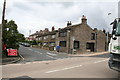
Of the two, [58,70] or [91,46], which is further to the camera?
[91,46]

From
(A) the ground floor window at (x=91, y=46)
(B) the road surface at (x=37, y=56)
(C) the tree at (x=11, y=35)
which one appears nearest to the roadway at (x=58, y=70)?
(B) the road surface at (x=37, y=56)

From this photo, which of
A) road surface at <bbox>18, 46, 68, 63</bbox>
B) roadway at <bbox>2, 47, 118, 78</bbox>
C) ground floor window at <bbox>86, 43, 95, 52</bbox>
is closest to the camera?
roadway at <bbox>2, 47, 118, 78</bbox>

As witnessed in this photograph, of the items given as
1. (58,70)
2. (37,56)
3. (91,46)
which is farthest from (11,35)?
(91,46)

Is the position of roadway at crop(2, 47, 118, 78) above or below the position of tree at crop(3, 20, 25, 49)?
below

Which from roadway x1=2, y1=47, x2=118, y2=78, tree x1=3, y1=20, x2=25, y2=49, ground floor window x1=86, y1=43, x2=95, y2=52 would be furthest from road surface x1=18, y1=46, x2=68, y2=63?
ground floor window x1=86, y1=43, x2=95, y2=52

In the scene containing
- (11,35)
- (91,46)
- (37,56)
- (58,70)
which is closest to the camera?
(58,70)

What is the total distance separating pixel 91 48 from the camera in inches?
1524

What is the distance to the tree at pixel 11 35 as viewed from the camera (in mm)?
19341

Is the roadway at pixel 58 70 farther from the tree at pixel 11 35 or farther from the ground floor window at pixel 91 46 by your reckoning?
the ground floor window at pixel 91 46

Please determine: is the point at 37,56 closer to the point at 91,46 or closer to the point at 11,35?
the point at 11,35

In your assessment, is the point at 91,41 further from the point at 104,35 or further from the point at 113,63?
the point at 113,63

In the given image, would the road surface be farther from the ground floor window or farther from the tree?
the ground floor window

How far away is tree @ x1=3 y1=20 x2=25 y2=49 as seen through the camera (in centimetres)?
1934

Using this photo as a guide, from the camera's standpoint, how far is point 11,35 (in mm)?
19766
